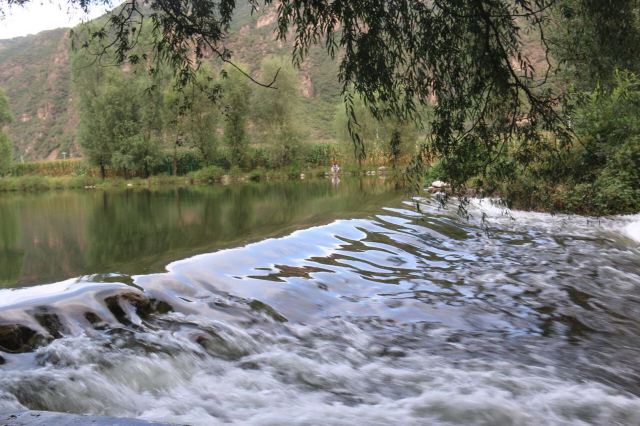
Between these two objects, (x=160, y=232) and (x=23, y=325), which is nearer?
(x=23, y=325)

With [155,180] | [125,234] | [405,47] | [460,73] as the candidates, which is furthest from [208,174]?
[405,47]

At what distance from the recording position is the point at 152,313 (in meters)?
5.05

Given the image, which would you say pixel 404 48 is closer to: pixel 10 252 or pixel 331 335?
pixel 331 335

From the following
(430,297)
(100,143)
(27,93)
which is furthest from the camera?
(27,93)

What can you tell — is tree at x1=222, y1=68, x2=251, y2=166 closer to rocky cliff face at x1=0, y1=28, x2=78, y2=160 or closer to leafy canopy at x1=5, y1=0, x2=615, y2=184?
leafy canopy at x1=5, y1=0, x2=615, y2=184

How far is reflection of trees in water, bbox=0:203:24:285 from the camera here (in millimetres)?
7473

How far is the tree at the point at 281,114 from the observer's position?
43.0m

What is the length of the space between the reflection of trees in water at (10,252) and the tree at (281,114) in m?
28.5

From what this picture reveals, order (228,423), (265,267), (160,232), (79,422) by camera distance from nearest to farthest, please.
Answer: (79,422)
(228,423)
(265,267)
(160,232)

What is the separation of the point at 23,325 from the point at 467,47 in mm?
4326

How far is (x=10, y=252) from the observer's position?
1000 centimetres

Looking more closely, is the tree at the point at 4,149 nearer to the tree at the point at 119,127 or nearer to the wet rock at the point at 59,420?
the tree at the point at 119,127

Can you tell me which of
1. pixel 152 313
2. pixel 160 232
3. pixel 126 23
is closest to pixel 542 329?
pixel 152 313

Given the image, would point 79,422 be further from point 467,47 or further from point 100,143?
point 100,143
